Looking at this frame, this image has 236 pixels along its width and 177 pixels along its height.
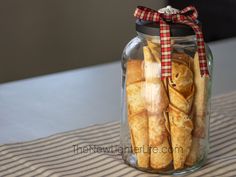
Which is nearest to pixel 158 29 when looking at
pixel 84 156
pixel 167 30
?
pixel 167 30

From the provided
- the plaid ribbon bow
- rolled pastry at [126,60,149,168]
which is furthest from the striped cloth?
the plaid ribbon bow

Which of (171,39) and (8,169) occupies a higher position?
(171,39)

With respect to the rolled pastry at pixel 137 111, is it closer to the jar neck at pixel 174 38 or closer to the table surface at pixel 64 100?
the jar neck at pixel 174 38

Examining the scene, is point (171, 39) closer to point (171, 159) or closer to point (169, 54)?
point (169, 54)

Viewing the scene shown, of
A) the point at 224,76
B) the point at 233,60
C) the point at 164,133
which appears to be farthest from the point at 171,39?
the point at 233,60

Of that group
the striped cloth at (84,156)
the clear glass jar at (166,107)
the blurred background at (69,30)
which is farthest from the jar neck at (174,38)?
the blurred background at (69,30)

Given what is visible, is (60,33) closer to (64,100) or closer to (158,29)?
(64,100)

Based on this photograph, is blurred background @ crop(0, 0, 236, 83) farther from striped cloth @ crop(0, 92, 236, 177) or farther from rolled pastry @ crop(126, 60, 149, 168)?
rolled pastry @ crop(126, 60, 149, 168)
